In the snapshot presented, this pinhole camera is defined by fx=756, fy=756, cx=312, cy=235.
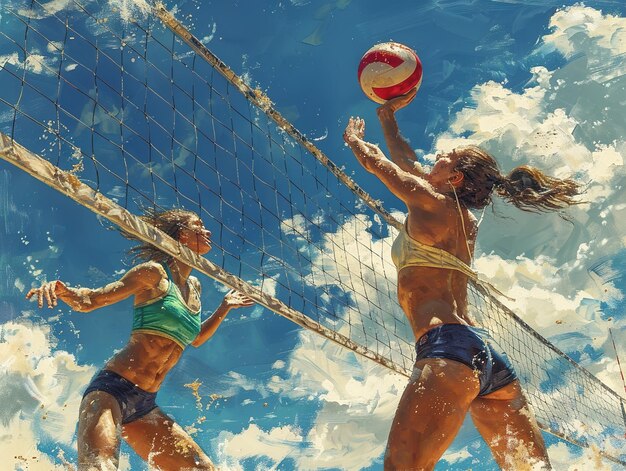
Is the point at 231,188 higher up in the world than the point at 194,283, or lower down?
higher up

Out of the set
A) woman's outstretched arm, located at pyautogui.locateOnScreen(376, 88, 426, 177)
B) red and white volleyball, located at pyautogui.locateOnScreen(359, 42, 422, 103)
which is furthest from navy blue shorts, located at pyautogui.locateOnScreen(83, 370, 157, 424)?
red and white volleyball, located at pyautogui.locateOnScreen(359, 42, 422, 103)

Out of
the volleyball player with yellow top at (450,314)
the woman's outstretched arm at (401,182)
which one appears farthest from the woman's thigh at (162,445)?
the woman's outstretched arm at (401,182)

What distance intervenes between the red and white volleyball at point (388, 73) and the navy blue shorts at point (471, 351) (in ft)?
7.07

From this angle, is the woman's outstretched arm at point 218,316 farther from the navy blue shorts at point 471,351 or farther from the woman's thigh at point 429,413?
the woman's thigh at point 429,413

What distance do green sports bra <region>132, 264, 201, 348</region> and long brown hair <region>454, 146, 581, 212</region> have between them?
212cm

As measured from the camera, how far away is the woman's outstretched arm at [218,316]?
579 cm

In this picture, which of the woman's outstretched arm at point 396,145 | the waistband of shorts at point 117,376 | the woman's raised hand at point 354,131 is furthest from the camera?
the waistband of shorts at point 117,376

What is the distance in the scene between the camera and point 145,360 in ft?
15.9

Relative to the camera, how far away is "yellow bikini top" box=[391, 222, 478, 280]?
3.78m

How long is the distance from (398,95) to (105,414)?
2822 mm

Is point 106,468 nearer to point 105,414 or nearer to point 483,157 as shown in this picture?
point 105,414

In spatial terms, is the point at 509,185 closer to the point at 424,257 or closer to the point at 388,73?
the point at 424,257

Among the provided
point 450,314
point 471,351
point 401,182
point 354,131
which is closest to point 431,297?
point 450,314

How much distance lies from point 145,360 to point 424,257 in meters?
2.07
